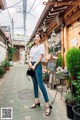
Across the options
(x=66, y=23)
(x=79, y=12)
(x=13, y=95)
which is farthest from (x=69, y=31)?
(x=13, y=95)

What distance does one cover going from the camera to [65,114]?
17.3 feet

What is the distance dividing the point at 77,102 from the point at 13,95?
10.2 feet

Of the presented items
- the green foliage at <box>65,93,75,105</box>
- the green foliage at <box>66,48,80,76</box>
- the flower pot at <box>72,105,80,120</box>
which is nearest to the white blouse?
the green foliage at <box>66,48,80,76</box>

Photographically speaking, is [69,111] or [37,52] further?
[37,52]

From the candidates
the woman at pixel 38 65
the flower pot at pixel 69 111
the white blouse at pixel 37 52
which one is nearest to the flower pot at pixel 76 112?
the flower pot at pixel 69 111

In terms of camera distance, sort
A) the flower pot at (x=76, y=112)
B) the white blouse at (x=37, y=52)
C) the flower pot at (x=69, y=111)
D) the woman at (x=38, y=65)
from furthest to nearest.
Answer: the white blouse at (x=37, y=52)
the woman at (x=38, y=65)
the flower pot at (x=69, y=111)
the flower pot at (x=76, y=112)

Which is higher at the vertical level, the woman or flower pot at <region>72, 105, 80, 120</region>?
the woman

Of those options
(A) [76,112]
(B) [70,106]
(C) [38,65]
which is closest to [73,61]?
(C) [38,65]

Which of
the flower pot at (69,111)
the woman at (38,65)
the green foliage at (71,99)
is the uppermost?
the woman at (38,65)

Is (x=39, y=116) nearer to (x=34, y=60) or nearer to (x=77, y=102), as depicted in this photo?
(x=77, y=102)

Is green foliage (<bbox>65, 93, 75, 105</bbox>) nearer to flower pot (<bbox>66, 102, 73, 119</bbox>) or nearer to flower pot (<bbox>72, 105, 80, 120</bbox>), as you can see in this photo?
flower pot (<bbox>66, 102, 73, 119</bbox>)

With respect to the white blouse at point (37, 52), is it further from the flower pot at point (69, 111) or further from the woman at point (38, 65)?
the flower pot at point (69, 111)

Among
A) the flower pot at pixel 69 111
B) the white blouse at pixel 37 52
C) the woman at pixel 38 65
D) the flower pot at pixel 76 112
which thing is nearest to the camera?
the flower pot at pixel 76 112

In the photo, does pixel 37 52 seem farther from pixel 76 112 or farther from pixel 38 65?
pixel 76 112
